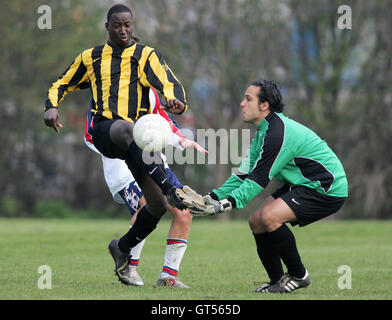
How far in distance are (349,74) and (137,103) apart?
71.8 feet

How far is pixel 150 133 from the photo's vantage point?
5766 millimetres

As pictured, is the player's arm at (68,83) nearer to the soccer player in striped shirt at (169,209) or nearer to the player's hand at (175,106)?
the soccer player in striped shirt at (169,209)

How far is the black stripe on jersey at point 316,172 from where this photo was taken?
6156 millimetres

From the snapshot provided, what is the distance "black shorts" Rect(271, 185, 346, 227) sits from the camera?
6.13 meters

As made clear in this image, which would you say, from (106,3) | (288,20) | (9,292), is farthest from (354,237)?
(106,3)

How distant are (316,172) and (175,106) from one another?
1.39 meters

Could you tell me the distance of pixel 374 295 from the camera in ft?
19.2

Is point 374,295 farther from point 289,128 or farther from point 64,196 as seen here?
point 64,196

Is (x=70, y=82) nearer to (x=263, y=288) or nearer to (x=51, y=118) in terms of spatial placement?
(x=51, y=118)

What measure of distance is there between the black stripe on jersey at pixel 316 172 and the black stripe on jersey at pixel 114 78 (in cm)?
167

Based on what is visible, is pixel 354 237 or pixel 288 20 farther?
pixel 288 20

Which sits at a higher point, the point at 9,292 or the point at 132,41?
the point at 132,41

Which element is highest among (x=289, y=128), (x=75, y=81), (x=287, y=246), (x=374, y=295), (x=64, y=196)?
(x=75, y=81)

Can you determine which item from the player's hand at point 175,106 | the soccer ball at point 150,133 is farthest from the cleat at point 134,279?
the player's hand at point 175,106
